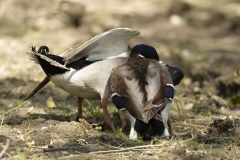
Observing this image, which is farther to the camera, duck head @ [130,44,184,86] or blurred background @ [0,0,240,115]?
blurred background @ [0,0,240,115]

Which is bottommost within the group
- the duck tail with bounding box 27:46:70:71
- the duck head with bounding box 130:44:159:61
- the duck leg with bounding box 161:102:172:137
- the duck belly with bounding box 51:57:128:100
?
the duck leg with bounding box 161:102:172:137

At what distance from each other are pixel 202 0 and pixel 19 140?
979 centimetres

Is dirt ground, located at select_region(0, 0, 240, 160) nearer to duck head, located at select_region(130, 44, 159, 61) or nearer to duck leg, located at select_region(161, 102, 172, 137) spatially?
duck leg, located at select_region(161, 102, 172, 137)

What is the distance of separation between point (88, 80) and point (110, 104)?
50.0 inches

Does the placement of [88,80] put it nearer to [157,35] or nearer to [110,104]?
[110,104]

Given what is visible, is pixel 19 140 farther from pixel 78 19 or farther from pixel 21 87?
pixel 78 19

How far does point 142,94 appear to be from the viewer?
217 inches

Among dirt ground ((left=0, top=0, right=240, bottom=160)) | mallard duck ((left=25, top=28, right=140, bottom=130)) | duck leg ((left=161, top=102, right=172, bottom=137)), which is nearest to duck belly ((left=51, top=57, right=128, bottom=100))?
mallard duck ((left=25, top=28, right=140, bottom=130))

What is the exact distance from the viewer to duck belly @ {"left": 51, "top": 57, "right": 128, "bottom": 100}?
19.7 feet

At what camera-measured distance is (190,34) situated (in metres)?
12.0

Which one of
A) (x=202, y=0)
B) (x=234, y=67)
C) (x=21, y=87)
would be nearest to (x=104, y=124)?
(x=21, y=87)

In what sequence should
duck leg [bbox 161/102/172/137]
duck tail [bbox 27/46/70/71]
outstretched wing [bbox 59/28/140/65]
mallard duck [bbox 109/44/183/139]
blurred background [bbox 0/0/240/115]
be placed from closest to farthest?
1. mallard duck [bbox 109/44/183/139]
2. duck leg [bbox 161/102/172/137]
3. duck tail [bbox 27/46/70/71]
4. outstretched wing [bbox 59/28/140/65]
5. blurred background [bbox 0/0/240/115]

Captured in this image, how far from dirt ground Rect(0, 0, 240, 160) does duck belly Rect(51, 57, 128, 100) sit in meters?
0.38

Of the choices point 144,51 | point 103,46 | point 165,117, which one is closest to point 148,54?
point 144,51
